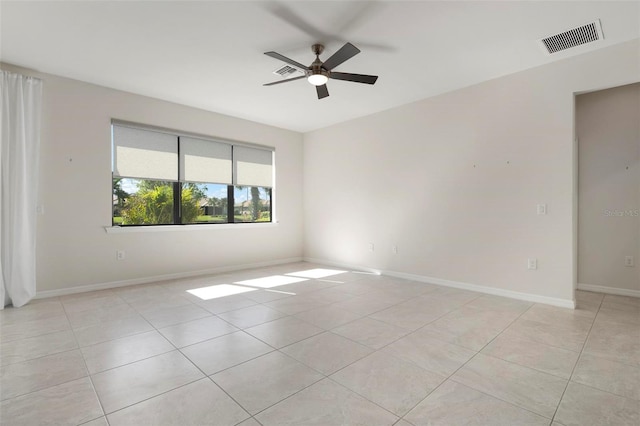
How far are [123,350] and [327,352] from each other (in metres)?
1.61

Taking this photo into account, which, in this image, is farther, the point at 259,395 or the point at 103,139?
the point at 103,139

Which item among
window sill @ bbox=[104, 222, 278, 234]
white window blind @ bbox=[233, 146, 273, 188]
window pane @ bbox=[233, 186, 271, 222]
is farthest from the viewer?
window pane @ bbox=[233, 186, 271, 222]

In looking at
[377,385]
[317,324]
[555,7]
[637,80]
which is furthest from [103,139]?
[637,80]

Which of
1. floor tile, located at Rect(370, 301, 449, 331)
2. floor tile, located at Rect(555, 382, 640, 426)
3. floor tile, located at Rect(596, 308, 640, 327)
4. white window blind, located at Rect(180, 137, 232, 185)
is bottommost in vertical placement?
floor tile, located at Rect(555, 382, 640, 426)

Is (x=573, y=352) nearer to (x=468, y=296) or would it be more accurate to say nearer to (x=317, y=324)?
(x=468, y=296)

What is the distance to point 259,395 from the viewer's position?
1810mm

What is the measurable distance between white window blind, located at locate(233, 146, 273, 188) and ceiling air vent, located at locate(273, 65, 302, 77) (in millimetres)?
2207

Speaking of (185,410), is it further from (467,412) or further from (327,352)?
(467,412)

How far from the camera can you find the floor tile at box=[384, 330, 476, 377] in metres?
2.14

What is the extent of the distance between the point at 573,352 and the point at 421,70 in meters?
3.19

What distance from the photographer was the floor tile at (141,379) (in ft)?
5.83

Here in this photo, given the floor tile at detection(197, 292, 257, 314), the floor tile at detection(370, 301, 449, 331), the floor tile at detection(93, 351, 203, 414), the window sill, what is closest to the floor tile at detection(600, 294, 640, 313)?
the floor tile at detection(370, 301, 449, 331)

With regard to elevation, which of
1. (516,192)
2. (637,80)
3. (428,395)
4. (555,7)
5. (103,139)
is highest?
(555,7)

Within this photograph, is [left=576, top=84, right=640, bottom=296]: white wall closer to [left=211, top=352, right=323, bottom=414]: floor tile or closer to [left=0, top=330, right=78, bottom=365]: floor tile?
[left=211, top=352, right=323, bottom=414]: floor tile
